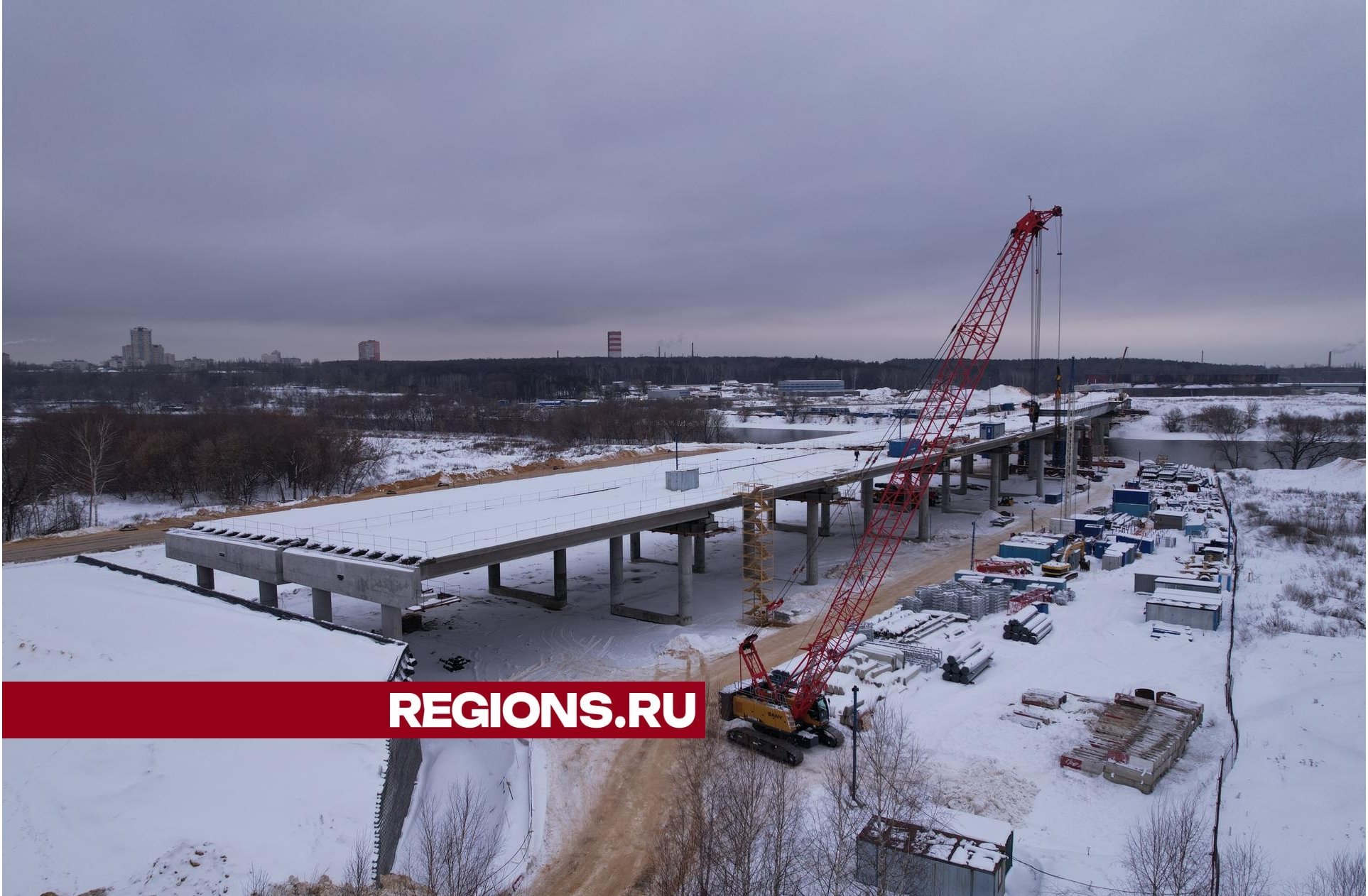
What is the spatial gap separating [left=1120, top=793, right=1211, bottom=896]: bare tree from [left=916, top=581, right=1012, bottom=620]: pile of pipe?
1734 centimetres

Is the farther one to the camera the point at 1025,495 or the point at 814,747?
the point at 1025,495

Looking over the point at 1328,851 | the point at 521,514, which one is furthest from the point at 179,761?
the point at 1328,851

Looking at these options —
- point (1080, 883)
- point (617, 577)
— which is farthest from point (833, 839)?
point (617, 577)

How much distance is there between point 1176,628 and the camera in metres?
33.3

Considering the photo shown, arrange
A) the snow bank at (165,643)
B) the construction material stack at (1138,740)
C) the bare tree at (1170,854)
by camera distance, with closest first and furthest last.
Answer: the bare tree at (1170,854), the snow bank at (165,643), the construction material stack at (1138,740)

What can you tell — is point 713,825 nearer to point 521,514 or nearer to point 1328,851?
point 1328,851

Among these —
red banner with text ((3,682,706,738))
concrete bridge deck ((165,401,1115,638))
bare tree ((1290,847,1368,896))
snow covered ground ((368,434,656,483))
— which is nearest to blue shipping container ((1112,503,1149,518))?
concrete bridge deck ((165,401,1115,638))

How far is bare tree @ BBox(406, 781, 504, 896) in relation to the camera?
1359 centimetres

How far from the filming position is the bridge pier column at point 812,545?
4256 centimetres

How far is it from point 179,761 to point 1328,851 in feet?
78.7

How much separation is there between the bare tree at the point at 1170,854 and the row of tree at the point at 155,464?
67.4 meters

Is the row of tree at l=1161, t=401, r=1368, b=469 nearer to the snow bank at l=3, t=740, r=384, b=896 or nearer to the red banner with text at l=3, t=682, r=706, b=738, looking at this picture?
the red banner with text at l=3, t=682, r=706, b=738

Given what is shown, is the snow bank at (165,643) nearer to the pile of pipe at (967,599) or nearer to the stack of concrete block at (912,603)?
the stack of concrete block at (912,603)

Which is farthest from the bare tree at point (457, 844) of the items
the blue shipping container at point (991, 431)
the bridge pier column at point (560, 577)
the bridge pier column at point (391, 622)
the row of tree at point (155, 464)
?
the blue shipping container at point (991, 431)
